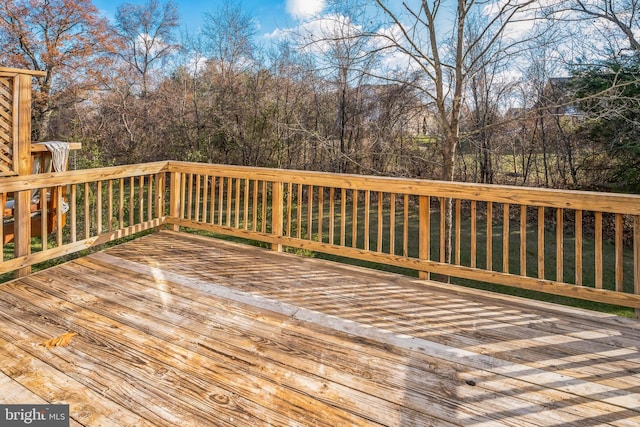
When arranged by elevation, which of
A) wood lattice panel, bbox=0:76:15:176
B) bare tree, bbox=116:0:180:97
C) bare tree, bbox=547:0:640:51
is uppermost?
bare tree, bbox=116:0:180:97

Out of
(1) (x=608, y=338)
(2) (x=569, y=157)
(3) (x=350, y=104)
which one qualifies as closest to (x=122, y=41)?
(3) (x=350, y=104)

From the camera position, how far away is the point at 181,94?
1043 centimetres

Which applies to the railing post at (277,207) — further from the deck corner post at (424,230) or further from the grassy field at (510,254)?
the grassy field at (510,254)

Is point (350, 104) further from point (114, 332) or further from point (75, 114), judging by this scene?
point (75, 114)

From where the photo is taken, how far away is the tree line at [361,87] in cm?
448

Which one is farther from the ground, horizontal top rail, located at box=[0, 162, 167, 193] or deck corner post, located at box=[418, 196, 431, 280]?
horizontal top rail, located at box=[0, 162, 167, 193]

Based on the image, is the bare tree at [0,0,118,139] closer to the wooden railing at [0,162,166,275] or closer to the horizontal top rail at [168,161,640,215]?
the wooden railing at [0,162,166,275]

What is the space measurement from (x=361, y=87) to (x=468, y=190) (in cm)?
574

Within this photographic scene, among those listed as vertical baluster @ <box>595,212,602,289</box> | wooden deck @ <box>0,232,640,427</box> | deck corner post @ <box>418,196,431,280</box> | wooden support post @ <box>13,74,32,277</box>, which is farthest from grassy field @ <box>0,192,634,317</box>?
wooden support post @ <box>13,74,32,277</box>

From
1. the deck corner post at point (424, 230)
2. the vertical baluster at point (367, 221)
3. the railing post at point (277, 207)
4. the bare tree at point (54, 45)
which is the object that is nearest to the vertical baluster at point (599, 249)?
the deck corner post at point (424, 230)

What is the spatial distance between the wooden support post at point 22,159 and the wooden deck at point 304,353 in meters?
0.29
